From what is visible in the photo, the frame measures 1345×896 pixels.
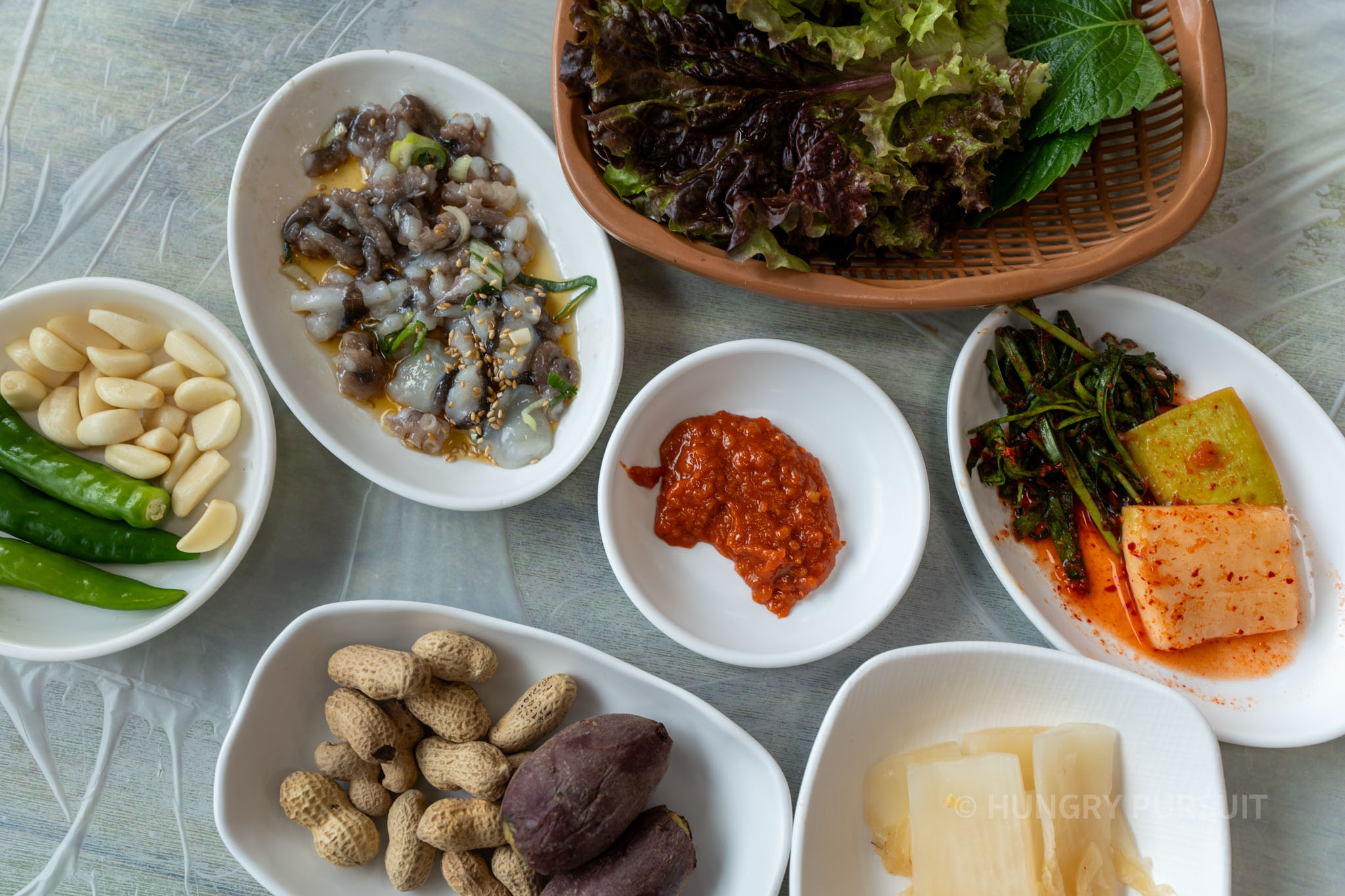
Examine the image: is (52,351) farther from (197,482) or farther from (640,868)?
(640,868)

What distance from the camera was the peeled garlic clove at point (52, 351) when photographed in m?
1.81

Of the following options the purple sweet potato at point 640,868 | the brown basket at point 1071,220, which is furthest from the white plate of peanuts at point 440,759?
the brown basket at point 1071,220

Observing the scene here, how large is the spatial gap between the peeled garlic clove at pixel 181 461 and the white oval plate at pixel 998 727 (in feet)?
5.65

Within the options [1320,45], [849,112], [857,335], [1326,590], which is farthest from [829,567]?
[1320,45]

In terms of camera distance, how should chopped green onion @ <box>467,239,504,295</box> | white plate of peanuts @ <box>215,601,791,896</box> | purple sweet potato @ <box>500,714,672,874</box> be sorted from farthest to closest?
chopped green onion @ <box>467,239,504,295</box>, white plate of peanuts @ <box>215,601,791,896</box>, purple sweet potato @ <box>500,714,672,874</box>

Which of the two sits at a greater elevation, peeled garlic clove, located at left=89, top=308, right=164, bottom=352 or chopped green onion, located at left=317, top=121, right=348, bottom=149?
chopped green onion, located at left=317, top=121, right=348, bottom=149

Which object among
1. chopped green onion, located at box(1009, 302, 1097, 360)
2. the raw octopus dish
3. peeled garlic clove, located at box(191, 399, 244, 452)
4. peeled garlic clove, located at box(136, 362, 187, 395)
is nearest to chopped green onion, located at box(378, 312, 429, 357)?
the raw octopus dish

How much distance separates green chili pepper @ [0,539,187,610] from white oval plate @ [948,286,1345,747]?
2.03m

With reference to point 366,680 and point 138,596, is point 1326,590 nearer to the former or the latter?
point 366,680

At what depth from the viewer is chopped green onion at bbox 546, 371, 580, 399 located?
1.95 m

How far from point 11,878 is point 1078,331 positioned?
10.4ft

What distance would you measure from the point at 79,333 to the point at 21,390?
19 centimetres

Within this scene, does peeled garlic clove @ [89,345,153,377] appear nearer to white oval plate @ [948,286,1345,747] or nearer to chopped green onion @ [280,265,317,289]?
chopped green onion @ [280,265,317,289]

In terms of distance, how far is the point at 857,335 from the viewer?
2.10 meters
